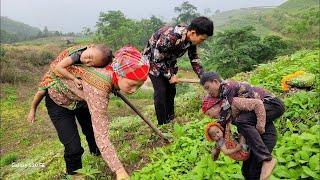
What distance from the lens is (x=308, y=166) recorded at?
4.25m

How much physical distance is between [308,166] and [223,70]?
18.0m

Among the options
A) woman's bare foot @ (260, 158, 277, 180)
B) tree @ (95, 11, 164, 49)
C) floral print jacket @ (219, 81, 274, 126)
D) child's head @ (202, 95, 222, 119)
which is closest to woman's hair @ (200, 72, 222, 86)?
floral print jacket @ (219, 81, 274, 126)

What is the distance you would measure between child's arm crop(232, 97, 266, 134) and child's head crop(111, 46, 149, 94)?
0.90 meters

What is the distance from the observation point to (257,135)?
4000 mm

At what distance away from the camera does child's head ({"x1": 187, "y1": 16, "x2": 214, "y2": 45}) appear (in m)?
5.69

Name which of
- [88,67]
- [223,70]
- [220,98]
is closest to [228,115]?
[220,98]

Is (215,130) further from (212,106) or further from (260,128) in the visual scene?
(260,128)

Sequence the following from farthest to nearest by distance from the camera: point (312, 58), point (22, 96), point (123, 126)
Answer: point (22, 96)
point (312, 58)
point (123, 126)

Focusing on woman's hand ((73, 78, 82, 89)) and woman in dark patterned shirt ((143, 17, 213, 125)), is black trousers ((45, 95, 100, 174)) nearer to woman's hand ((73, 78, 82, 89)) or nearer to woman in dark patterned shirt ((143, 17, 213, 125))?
woman's hand ((73, 78, 82, 89))

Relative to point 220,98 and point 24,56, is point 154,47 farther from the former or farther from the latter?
point 24,56

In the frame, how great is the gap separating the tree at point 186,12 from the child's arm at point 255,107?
72790mm

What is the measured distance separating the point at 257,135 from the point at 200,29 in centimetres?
220

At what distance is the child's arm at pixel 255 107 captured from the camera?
396 cm

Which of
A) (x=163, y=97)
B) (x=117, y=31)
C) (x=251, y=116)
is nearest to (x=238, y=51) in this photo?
(x=163, y=97)
